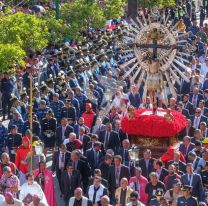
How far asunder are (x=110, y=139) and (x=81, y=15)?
12981mm

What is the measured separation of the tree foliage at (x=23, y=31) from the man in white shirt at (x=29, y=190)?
1009 cm

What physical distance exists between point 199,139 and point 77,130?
3.43 meters

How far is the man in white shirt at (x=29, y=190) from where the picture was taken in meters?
23.8

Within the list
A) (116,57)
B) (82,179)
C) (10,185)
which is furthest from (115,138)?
(116,57)

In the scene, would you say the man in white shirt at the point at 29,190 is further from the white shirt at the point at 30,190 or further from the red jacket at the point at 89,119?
the red jacket at the point at 89,119

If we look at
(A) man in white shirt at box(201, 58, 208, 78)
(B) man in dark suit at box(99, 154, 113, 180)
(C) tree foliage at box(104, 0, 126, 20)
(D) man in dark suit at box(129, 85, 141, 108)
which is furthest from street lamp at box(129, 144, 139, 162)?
(C) tree foliage at box(104, 0, 126, 20)

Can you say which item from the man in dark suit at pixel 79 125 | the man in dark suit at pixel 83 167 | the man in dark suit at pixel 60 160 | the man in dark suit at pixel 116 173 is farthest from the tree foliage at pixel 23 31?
the man in dark suit at pixel 116 173

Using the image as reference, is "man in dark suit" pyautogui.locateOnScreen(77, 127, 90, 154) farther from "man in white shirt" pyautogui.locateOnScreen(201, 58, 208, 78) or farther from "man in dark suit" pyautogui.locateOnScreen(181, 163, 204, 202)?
"man in white shirt" pyautogui.locateOnScreen(201, 58, 208, 78)

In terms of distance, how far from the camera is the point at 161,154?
2789cm

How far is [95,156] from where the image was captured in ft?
88.9

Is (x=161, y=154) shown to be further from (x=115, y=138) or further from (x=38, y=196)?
(x=38, y=196)

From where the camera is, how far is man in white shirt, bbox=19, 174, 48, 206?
23.8 meters

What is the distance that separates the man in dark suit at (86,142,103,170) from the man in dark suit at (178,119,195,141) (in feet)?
8.80

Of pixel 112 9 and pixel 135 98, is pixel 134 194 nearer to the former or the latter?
pixel 135 98
